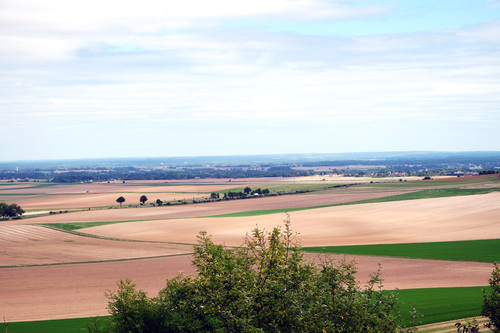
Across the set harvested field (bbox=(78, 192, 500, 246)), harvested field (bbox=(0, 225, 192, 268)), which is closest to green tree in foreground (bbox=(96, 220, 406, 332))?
harvested field (bbox=(0, 225, 192, 268))

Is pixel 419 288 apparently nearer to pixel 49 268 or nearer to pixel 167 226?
pixel 49 268

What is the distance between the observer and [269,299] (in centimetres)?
1803

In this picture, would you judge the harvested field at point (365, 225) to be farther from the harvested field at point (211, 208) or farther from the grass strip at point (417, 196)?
the harvested field at point (211, 208)

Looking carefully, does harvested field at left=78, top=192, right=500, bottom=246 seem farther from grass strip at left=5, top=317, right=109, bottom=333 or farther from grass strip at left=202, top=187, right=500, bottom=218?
grass strip at left=5, top=317, right=109, bottom=333

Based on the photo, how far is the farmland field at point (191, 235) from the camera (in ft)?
136

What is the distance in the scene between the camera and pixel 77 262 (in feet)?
179

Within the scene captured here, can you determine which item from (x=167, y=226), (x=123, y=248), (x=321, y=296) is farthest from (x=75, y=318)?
(x=167, y=226)

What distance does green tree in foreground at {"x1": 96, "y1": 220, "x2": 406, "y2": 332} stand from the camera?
17.6 m

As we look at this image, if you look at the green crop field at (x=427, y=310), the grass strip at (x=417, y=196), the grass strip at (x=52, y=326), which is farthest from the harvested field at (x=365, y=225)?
the grass strip at (x=52, y=326)

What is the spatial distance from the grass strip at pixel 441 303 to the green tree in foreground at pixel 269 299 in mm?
11185

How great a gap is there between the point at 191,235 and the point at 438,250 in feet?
106

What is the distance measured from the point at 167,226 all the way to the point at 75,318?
48.8m

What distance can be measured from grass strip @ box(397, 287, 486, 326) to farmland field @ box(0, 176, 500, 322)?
2.44m

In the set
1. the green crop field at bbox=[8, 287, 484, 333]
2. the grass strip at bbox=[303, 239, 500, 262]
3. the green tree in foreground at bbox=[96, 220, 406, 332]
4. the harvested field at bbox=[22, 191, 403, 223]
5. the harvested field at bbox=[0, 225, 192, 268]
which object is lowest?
the harvested field at bbox=[0, 225, 192, 268]
